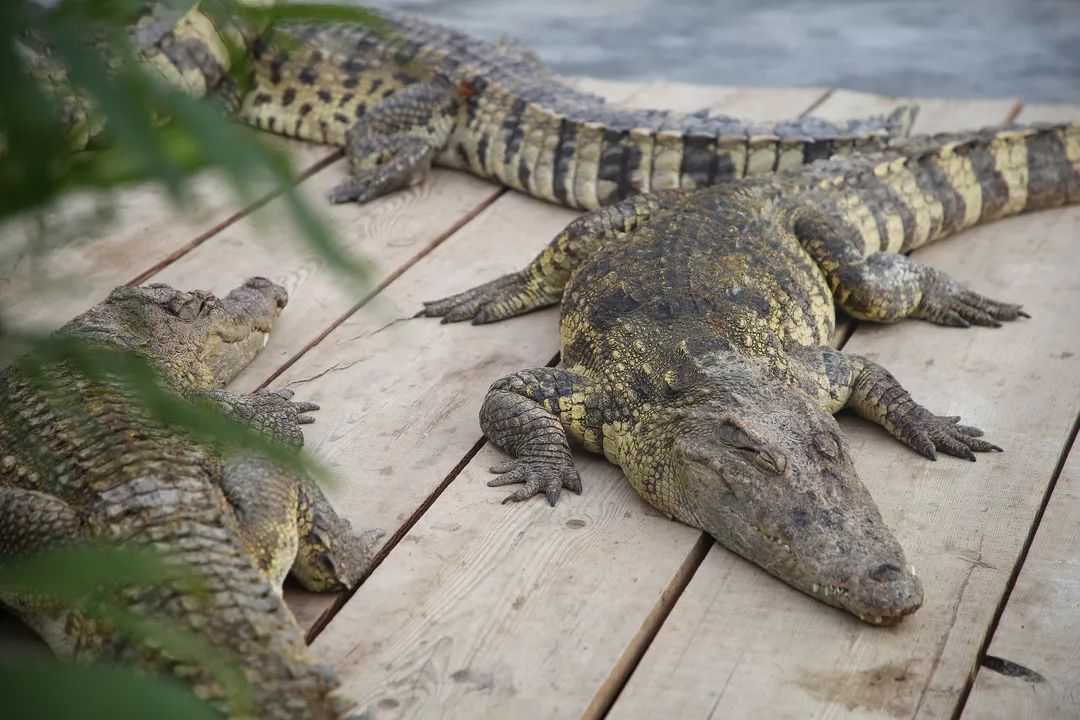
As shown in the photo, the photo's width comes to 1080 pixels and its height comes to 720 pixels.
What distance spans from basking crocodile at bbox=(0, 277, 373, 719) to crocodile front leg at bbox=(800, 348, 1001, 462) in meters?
1.34

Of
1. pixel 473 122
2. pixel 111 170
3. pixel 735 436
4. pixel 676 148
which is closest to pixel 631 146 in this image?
pixel 676 148

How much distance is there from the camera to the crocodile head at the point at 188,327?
9.97 feet

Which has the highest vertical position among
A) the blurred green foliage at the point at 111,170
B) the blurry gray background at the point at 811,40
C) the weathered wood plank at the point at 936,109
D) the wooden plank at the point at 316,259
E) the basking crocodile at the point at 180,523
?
the blurred green foliage at the point at 111,170

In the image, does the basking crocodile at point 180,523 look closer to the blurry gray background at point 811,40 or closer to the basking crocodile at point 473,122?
the basking crocodile at point 473,122

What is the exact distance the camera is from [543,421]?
2.97m

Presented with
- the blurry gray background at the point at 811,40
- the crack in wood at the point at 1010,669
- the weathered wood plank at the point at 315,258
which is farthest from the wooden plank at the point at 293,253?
the blurry gray background at the point at 811,40

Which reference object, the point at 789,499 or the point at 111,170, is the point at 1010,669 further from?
the point at 111,170

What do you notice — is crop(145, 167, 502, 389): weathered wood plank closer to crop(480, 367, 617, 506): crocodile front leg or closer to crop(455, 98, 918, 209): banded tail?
crop(455, 98, 918, 209): banded tail

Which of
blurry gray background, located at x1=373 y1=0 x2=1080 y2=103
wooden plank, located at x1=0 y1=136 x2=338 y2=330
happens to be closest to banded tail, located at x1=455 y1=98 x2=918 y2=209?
wooden plank, located at x1=0 y1=136 x2=338 y2=330

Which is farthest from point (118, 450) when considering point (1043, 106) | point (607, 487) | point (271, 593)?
point (1043, 106)

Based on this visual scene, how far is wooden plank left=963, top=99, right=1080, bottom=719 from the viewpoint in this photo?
Answer: 214cm

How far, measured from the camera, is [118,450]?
230cm

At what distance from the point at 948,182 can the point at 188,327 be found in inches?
105

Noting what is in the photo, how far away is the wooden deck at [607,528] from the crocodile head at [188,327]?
118mm
